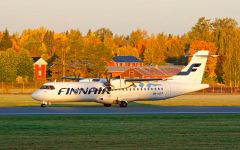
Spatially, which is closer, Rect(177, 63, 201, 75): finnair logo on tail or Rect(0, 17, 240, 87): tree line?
Rect(177, 63, 201, 75): finnair logo on tail

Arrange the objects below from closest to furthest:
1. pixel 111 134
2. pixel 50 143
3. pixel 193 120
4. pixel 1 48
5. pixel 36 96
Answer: pixel 50 143 → pixel 111 134 → pixel 193 120 → pixel 36 96 → pixel 1 48

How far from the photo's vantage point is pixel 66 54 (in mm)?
130375

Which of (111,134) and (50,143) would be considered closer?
(50,143)

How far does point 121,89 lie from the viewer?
5691 centimetres

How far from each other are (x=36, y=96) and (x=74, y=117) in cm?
1397

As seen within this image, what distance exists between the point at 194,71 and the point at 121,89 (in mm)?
7752

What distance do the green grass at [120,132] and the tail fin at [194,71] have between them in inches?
683

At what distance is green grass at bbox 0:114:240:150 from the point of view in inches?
988

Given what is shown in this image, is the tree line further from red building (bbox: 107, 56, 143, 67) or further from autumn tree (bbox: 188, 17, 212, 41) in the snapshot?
red building (bbox: 107, 56, 143, 67)

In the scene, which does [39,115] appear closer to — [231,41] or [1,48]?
[231,41]

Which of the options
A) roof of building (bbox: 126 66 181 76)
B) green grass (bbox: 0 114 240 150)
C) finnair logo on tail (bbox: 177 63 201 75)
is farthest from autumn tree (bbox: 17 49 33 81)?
green grass (bbox: 0 114 240 150)

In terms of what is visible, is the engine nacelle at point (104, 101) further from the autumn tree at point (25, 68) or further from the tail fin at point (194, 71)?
the autumn tree at point (25, 68)

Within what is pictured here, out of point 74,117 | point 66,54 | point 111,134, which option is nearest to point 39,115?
point 74,117

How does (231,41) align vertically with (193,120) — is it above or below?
above
